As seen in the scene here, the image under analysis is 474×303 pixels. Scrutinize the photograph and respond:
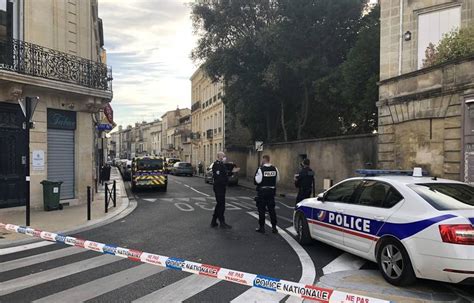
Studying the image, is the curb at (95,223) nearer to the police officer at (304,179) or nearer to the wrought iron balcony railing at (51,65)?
the wrought iron balcony railing at (51,65)

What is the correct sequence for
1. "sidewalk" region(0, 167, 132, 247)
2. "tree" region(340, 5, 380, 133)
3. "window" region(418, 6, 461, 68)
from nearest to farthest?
"sidewalk" region(0, 167, 132, 247)
"window" region(418, 6, 461, 68)
"tree" region(340, 5, 380, 133)

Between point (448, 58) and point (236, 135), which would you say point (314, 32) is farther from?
point (236, 135)

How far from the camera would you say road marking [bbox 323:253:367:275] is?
6.47 m

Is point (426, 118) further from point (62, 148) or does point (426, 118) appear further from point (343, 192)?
point (62, 148)

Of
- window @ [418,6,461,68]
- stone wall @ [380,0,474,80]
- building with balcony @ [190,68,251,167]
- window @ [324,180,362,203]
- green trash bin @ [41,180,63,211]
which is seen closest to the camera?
window @ [324,180,362,203]

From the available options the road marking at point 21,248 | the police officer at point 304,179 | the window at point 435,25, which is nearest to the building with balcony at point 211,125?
the window at point 435,25

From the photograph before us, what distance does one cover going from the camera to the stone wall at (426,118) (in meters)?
11.4

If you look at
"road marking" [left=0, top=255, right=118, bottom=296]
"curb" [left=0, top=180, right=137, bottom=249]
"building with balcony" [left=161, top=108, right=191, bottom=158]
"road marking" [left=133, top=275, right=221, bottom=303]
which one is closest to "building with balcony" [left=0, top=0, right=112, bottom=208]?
"curb" [left=0, top=180, right=137, bottom=249]

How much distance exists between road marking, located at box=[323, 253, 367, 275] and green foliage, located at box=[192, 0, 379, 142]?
1245 cm

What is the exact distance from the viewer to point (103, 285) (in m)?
5.70

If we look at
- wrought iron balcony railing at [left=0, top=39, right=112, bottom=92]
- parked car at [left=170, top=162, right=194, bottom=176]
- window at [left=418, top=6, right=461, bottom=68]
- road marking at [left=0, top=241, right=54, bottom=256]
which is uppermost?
window at [left=418, top=6, right=461, bottom=68]

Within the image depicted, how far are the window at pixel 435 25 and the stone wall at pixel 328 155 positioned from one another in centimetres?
391

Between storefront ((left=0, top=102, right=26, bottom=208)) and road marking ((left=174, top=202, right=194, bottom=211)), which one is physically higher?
storefront ((left=0, top=102, right=26, bottom=208))

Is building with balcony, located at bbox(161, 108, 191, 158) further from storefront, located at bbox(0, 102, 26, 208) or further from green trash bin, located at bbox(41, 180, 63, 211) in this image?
storefront, located at bbox(0, 102, 26, 208)
